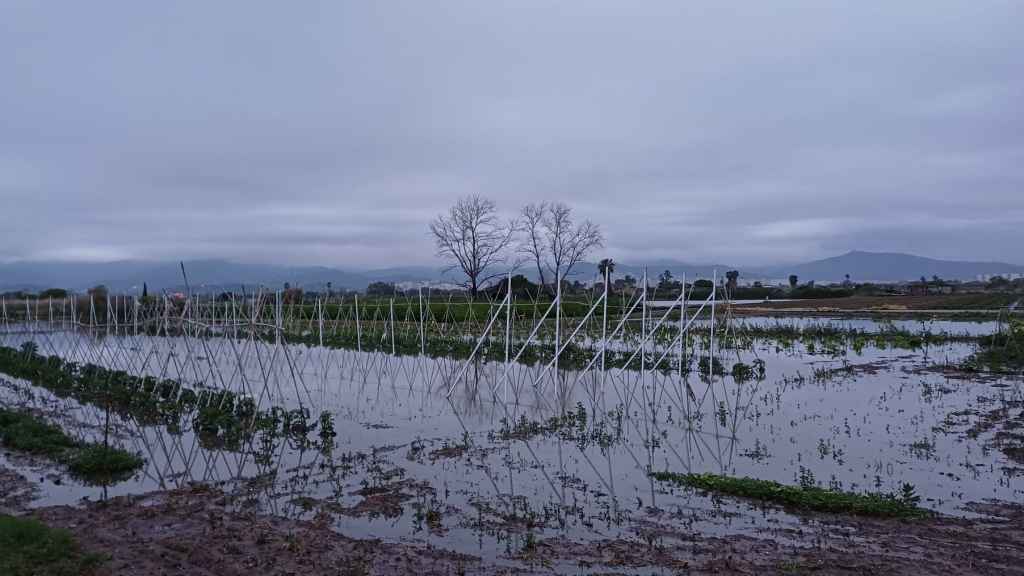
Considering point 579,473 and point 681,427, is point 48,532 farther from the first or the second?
point 681,427

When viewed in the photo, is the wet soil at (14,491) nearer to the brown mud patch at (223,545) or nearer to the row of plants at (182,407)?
the brown mud patch at (223,545)

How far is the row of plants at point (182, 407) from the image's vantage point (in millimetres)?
11211

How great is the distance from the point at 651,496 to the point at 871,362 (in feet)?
48.8

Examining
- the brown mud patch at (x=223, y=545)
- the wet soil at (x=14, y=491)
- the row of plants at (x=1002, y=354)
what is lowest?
the brown mud patch at (x=223, y=545)

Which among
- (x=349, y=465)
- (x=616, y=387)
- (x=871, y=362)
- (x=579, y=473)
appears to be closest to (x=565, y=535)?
(x=579, y=473)

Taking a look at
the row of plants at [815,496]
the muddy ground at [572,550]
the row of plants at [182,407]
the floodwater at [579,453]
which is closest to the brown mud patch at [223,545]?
the muddy ground at [572,550]

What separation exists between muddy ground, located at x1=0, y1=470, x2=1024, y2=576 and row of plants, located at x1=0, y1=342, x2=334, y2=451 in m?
3.80

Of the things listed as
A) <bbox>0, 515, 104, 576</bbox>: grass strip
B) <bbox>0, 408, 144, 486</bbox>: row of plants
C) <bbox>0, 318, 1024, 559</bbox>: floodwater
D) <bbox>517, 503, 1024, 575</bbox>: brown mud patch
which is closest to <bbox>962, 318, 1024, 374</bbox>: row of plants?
<bbox>0, 318, 1024, 559</bbox>: floodwater

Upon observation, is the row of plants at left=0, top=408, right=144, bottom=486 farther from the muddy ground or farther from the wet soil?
the muddy ground

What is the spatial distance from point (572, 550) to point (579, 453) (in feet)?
12.2

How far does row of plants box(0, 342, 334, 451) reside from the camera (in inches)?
441

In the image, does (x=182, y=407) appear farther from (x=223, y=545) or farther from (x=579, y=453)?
(x=579, y=453)

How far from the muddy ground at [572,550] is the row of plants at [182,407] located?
380 centimetres

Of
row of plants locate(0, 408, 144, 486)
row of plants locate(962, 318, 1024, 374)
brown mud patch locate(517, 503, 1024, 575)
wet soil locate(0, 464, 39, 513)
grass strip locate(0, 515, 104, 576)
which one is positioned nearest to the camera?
→ grass strip locate(0, 515, 104, 576)
